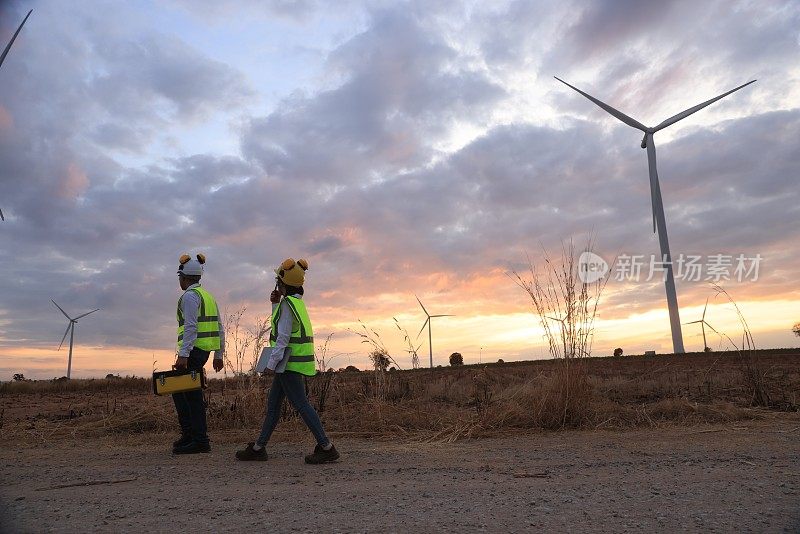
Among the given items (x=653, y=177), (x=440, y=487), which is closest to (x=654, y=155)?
(x=653, y=177)

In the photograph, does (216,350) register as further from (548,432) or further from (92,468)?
(548,432)

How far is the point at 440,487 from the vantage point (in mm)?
4977

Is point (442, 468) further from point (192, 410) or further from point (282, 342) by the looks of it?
point (192, 410)

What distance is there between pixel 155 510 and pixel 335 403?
6.82 meters

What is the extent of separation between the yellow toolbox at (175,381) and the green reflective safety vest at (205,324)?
38cm

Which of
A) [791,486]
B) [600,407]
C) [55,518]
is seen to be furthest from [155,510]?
[600,407]

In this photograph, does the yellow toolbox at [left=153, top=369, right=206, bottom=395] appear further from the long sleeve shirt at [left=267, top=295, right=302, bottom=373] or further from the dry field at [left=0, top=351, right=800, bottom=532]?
the long sleeve shirt at [left=267, top=295, right=302, bottom=373]

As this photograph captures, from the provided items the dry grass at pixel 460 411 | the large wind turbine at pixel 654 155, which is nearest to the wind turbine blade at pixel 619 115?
the large wind turbine at pixel 654 155

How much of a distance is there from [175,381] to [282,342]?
1626 millimetres

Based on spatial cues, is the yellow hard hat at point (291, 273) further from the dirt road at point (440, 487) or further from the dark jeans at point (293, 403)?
the dirt road at point (440, 487)

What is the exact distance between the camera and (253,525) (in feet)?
12.8

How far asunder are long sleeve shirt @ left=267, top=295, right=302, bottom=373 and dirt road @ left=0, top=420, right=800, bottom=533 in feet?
3.32

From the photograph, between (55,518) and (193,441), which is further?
(193,441)

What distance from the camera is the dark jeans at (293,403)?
6.36 m
